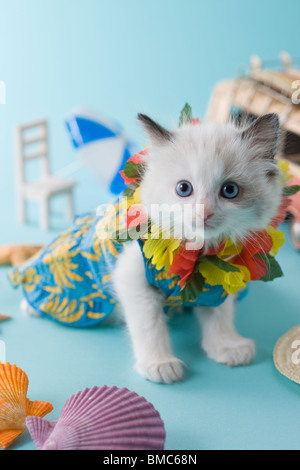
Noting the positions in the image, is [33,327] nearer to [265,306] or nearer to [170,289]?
[170,289]

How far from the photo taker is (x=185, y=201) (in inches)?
43.0

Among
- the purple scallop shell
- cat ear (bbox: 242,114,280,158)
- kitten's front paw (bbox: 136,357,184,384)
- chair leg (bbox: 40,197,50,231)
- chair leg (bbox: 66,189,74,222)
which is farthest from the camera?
chair leg (bbox: 66,189,74,222)

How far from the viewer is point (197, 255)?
1.20m

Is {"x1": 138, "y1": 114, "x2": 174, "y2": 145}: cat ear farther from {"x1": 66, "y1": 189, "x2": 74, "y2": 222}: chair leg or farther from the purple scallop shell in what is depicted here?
{"x1": 66, "y1": 189, "x2": 74, "y2": 222}: chair leg

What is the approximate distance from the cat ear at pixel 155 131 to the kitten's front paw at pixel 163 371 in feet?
1.71

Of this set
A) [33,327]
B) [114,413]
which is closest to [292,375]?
[114,413]

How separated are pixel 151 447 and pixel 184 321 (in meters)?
0.60

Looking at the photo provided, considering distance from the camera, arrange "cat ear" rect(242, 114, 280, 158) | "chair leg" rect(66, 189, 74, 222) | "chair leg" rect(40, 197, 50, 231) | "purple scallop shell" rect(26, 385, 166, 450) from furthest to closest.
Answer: "chair leg" rect(66, 189, 74, 222)
"chair leg" rect(40, 197, 50, 231)
"cat ear" rect(242, 114, 280, 158)
"purple scallop shell" rect(26, 385, 166, 450)

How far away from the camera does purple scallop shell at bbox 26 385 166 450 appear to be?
1.01m

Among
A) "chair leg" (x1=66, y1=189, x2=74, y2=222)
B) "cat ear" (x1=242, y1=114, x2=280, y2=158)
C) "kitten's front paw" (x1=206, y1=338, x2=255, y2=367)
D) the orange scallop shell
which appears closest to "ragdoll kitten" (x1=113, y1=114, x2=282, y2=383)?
"cat ear" (x1=242, y1=114, x2=280, y2=158)

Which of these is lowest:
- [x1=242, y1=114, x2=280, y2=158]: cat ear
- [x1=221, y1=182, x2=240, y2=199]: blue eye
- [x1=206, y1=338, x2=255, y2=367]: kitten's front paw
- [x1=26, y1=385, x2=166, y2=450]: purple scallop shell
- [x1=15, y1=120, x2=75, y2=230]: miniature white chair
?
[x1=206, y1=338, x2=255, y2=367]: kitten's front paw

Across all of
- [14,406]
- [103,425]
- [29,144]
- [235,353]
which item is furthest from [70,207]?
[103,425]

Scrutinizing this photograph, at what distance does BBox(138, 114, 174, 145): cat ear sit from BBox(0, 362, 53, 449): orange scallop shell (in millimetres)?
591

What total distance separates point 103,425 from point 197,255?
406 mm
